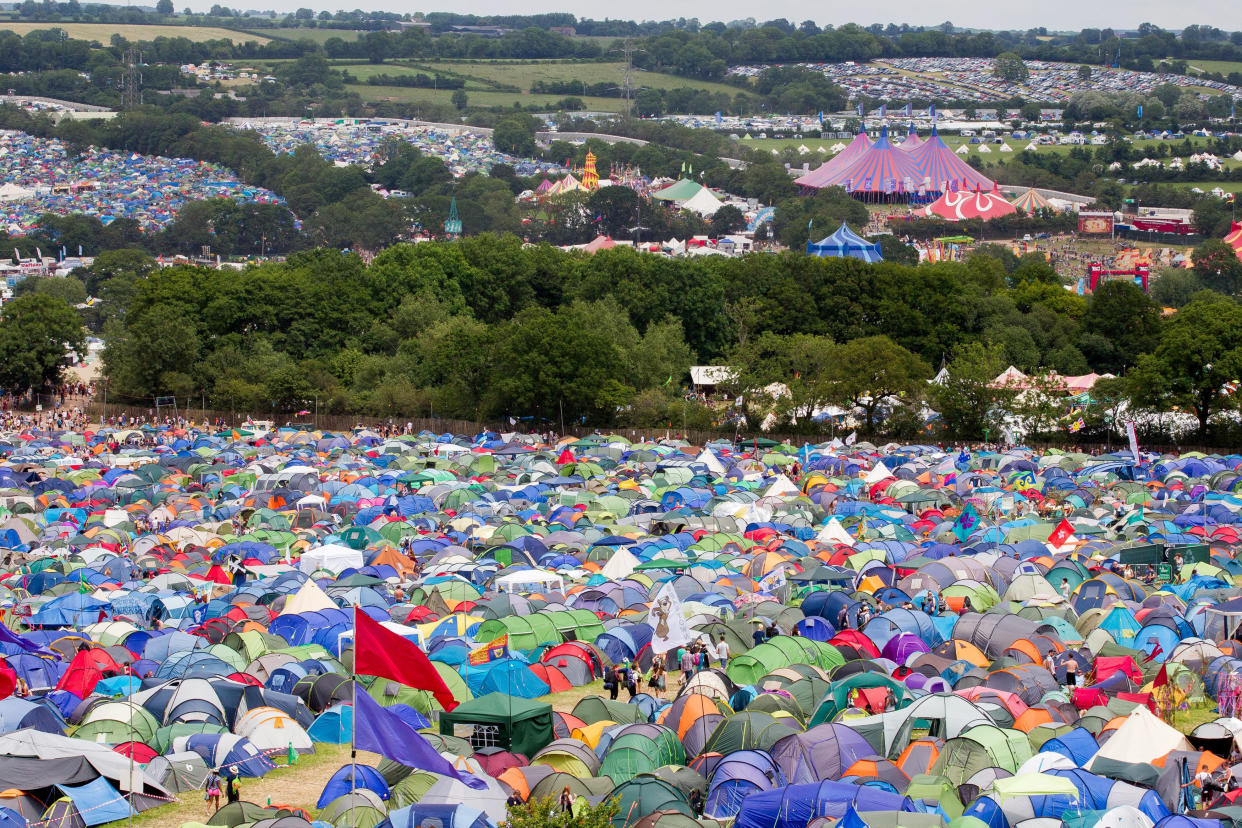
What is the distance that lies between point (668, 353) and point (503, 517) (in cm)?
2458

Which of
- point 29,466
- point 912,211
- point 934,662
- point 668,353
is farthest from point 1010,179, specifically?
point 934,662

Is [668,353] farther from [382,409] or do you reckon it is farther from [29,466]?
[29,466]

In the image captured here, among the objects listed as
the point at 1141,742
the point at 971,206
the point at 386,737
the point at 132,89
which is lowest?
the point at 971,206

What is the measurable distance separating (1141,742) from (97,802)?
33.5ft

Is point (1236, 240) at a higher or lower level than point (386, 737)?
lower

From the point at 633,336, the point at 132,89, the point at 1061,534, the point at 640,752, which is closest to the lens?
the point at 640,752

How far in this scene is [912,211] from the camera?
4547 inches

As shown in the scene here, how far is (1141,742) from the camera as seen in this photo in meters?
14.7

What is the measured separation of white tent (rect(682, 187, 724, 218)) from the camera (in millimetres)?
121412

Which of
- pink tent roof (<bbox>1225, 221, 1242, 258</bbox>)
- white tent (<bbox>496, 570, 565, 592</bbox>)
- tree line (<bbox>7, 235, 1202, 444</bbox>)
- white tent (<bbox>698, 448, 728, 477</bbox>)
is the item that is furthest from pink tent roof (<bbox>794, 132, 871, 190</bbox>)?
white tent (<bbox>496, 570, 565, 592</bbox>)

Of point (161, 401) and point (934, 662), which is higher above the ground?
point (934, 662)

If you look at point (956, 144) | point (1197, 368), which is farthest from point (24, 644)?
point (956, 144)

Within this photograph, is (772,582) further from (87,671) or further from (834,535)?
(87,671)

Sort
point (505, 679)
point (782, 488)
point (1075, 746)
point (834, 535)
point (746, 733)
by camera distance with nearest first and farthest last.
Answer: point (1075, 746)
point (746, 733)
point (505, 679)
point (834, 535)
point (782, 488)
